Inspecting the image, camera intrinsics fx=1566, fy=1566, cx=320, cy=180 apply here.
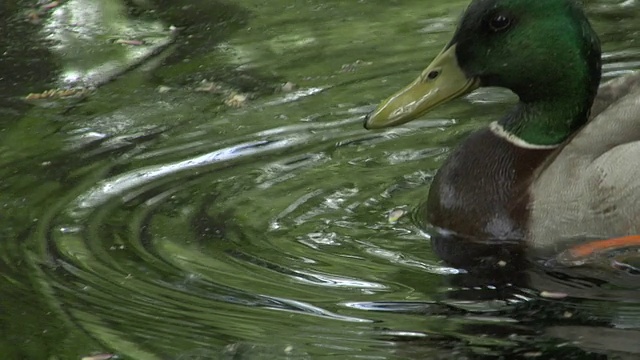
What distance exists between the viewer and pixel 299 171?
6.89 m

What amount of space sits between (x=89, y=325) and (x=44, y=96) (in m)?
3.05

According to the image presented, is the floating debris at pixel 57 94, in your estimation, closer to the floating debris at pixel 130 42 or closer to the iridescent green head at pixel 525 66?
the floating debris at pixel 130 42

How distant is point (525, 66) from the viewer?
247 inches

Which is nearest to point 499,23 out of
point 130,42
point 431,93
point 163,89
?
point 431,93

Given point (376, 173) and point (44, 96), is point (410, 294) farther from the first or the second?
point (44, 96)

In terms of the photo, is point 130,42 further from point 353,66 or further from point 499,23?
point 499,23

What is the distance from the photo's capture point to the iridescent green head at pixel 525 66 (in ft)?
20.3

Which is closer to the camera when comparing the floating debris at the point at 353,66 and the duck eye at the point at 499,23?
the duck eye at the point at 499,23

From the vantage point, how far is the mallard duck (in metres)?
5.93

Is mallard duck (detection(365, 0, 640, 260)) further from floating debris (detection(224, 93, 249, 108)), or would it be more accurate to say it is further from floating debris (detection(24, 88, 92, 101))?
floating debris (detection(24, 88, 92, 101))

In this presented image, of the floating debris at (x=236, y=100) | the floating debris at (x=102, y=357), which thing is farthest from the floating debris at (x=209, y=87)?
the floating debris at (x=102, y=357)

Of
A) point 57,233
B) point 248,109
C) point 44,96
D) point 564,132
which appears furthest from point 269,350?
point 44,96

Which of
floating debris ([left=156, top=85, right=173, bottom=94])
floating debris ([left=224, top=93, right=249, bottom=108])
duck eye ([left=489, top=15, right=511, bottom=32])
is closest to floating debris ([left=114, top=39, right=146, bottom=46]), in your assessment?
floating debris ([left=156, top=85, right=173, bottom=94])

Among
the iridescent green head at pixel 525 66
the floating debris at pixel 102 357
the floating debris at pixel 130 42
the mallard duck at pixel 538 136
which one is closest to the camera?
the floating debris at pixel 102 357
